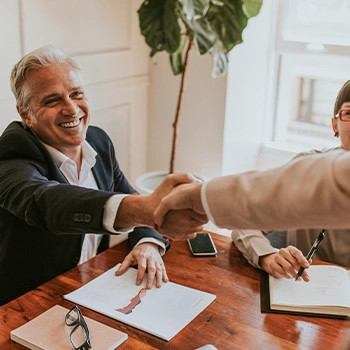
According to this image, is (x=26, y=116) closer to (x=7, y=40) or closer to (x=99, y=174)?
(x=99, y=174)

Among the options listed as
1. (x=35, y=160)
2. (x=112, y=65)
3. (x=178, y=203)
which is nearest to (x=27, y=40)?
(x=112, y=65)

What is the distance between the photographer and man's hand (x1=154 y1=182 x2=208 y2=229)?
49.5 inches

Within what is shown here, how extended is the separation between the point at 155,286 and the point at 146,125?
1819mm

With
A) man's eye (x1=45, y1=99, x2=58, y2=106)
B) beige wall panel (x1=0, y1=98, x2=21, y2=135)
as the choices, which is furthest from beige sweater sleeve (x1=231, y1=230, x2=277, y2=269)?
beige wall panel (x1=0, y1=98, x2=21, y2=135)

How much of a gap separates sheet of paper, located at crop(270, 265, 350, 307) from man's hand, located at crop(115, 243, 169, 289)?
335 mm

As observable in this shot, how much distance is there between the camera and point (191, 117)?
3.09 m

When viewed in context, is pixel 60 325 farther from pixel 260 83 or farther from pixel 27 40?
pixel 260 83

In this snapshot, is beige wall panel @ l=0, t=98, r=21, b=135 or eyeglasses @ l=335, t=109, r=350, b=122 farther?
beige wall panel @ l=0, t=98, r=21, b=135

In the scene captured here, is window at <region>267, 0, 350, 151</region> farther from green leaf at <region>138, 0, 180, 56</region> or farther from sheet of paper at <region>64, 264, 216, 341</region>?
sheet of paper at <region>64, 264, 216, 341</region>

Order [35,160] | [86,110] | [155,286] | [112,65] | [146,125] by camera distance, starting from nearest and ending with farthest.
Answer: [155,286] → [35,160] → [86,110] → [112,65] → [146,125]

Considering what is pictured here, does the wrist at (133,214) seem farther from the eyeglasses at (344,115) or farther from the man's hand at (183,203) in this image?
the eyeglasses at (344,115)

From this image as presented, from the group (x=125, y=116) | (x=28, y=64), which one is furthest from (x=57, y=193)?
(x=125, y=116)

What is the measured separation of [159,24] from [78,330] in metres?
1.68

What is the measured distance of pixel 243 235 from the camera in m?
1.82
